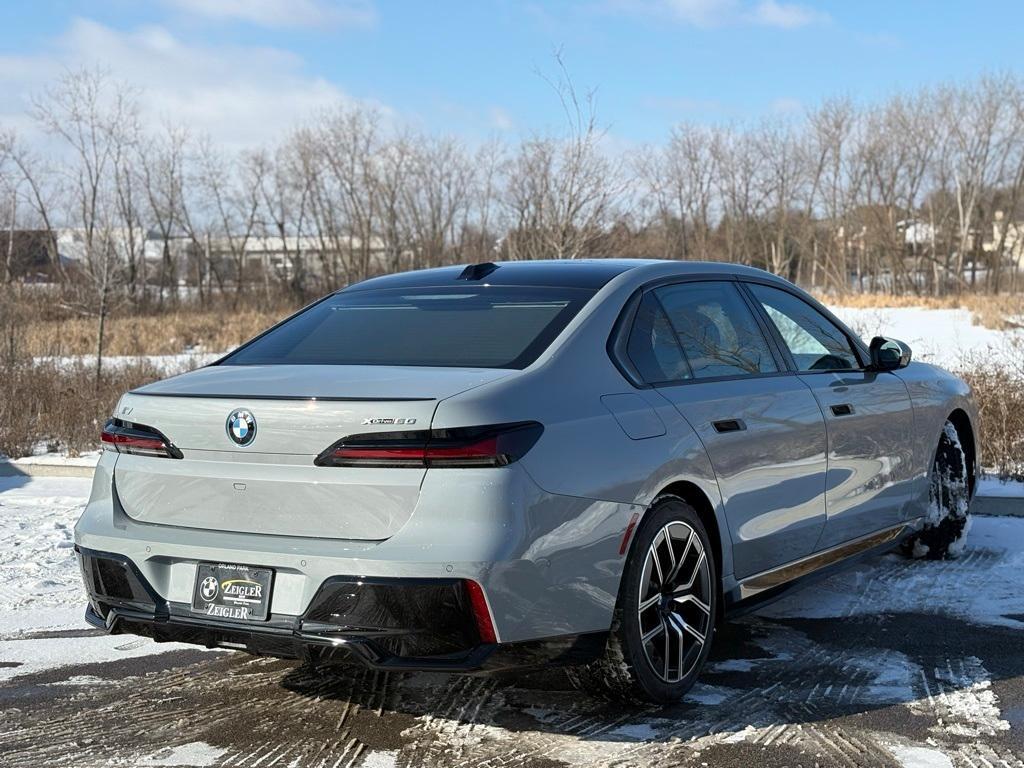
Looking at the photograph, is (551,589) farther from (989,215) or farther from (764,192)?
(989,215)

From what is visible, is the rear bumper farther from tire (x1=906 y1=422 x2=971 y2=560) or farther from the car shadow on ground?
tire (x1=906 y1=422 x2=971 y2=560)

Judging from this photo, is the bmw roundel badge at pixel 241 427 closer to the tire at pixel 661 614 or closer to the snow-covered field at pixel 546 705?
the snow-covered field at pixel 546 705

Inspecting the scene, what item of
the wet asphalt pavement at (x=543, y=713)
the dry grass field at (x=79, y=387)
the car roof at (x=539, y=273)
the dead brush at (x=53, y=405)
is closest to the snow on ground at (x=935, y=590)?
the wet asphalt pavement at (x=543, y=713)

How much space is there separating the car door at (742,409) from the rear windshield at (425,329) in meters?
0.40

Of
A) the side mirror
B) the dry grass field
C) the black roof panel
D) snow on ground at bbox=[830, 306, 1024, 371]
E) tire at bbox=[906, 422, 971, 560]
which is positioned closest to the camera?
the black roof panel

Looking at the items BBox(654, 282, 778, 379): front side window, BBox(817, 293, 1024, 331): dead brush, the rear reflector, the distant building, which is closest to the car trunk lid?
the rear reflector

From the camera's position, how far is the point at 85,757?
138 inches

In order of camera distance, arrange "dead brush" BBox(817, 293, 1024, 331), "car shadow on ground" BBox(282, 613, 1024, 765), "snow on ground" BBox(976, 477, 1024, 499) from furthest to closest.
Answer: "dead brush" BBox(817, 293, 1024, 331), "snow on ground" BBox(976, 477, 1024, 499), "car shadow on ground" BBox(282, 613, 1024, 765)

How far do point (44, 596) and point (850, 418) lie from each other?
4.03m

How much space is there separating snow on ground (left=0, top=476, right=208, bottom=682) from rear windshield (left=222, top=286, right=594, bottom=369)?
1.48 meters

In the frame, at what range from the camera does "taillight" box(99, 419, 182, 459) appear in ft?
11.9

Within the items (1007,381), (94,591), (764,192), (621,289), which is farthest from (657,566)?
(764,192)

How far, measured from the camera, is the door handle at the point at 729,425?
414 cm

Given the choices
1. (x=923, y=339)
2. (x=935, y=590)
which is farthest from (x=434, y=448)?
(x=923, y=339)
